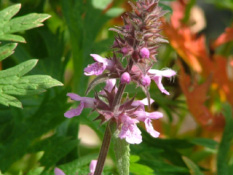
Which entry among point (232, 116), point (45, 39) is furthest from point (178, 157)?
point (45, 39)

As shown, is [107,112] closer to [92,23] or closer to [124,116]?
[124,116]

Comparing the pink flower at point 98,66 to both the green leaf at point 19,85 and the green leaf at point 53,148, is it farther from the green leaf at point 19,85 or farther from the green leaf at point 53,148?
the green leaf at point 53,148

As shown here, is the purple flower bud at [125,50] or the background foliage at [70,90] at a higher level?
the purple flower bud at [125,50]

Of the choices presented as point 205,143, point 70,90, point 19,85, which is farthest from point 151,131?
point 205,143

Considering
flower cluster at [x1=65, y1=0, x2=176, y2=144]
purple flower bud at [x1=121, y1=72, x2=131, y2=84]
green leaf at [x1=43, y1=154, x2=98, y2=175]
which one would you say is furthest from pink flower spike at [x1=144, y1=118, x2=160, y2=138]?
green leaf at [x1=43, y1=154, x2=98, y2=175]

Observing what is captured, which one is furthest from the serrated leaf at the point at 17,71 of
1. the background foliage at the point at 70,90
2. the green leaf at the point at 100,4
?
the green leaf at the point at 100,4

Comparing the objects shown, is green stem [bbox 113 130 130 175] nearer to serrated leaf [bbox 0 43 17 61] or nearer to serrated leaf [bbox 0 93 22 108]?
serrated leaf [bbox 0 93 22 108]

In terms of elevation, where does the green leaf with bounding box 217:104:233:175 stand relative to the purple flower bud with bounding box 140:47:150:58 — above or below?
below
